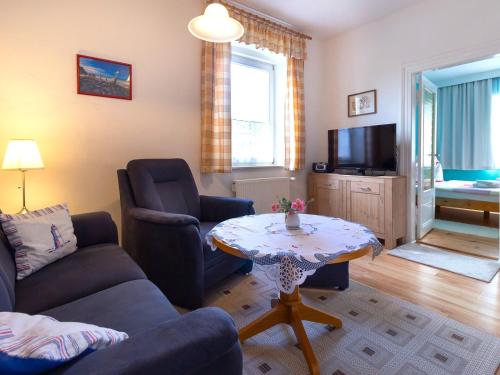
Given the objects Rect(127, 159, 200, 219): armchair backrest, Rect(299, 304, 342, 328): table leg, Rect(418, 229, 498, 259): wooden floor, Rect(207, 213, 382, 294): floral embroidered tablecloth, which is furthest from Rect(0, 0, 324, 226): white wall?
Rect(418, 229, 498, 259): wooden floor

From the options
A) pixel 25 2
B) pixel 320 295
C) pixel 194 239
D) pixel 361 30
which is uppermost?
pixel 361 30

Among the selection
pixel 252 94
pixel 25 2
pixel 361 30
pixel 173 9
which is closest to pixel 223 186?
pixel 252 94

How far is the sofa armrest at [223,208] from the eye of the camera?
2473 mm

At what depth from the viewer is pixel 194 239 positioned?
1.75 meters

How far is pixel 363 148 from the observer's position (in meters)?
3.41

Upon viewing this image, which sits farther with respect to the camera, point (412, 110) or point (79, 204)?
point (412, 110)

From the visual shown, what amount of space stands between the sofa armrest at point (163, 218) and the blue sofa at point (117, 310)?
0.19 metres

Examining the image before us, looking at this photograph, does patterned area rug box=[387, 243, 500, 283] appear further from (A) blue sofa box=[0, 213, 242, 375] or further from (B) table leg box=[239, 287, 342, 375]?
(A) blue sofa box=[0, 213, 242, 375]

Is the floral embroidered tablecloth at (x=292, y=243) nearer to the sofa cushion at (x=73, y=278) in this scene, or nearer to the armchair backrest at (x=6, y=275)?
the sofa cushion at (x=73, y=278)

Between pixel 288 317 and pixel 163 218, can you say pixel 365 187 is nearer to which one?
pixel 288 317

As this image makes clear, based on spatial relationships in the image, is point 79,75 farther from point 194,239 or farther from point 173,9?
point 194,239

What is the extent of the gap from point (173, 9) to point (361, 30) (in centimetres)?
234

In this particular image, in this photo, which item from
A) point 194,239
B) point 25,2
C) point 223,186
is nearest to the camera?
point 194,239

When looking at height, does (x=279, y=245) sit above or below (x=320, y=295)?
above
